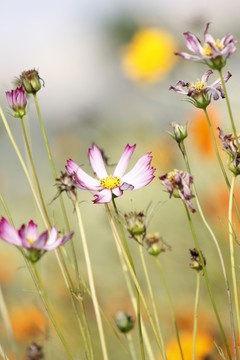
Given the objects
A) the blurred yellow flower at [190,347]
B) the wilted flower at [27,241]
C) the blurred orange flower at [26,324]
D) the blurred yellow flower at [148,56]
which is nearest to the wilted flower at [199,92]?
the wilted flower at [27,241]

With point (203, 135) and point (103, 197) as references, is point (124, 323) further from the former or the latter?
point (203, 135)

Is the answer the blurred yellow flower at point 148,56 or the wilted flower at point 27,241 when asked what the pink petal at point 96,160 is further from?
the blurred yellow flower at point 148,56

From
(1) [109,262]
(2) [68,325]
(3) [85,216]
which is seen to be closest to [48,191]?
(3) [85,216]

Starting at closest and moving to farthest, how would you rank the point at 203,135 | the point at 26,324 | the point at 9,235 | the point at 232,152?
the point at 9,235
the point at 232,152
the point at 26,324
the point at 203,135

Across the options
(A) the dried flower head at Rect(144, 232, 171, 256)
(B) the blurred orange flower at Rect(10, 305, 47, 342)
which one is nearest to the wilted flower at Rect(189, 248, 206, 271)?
(A) the dried flower head at Rect(144, 232, 171, 256)

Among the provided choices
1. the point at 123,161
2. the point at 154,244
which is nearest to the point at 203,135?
the point at 123,161

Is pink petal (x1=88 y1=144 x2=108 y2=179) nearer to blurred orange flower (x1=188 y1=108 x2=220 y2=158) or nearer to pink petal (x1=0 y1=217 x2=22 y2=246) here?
pink petal (x1=0 y1=217 x2=22 y2=246)
